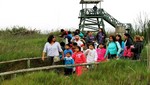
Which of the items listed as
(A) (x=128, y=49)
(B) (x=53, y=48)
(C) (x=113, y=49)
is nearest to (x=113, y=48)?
(C) (x=113, y=49)

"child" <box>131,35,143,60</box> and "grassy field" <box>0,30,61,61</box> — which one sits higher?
"child" <box>131,35,143,60</box>

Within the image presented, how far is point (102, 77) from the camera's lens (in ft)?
30.5

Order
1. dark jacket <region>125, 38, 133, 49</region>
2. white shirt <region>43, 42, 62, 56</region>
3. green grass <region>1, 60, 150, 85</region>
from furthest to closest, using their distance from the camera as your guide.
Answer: dark jacket <region>125, 38, 133, 49</region>, white shirt <region>43, 42, 62, 56</region>, green grass <region>1, 60, 150, 85</region>

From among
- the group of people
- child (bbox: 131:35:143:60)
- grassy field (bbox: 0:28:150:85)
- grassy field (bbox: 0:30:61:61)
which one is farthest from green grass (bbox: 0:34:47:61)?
grassy field (bbox: 0:28:150:85)

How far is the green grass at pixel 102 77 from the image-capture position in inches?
340

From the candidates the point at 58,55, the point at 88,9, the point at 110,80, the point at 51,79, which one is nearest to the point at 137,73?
the point at 110,80

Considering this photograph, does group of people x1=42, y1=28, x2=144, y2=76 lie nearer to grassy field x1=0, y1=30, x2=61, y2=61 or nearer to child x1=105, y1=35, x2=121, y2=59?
child x1=105, y1=35, x2=121, y2=59

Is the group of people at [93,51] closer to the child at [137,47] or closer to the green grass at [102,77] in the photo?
the child at [137,47]

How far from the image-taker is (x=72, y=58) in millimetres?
11117

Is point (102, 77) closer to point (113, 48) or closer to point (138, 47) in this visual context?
point (138, 47)

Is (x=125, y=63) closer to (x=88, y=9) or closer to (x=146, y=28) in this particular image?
(x=146, y=28)

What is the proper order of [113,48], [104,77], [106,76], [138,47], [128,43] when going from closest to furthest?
[104,77] → [106,76] → [138,47] → [113,48] → [128,43]

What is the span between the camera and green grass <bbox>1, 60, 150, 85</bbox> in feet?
28.3

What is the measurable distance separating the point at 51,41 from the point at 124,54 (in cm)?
232
